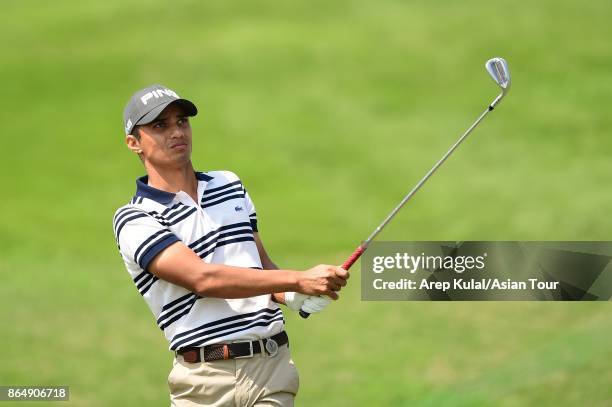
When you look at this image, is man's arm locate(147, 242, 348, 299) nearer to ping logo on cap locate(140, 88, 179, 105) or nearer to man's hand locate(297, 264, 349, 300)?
man's hand locate(297, 264, 349, 300)

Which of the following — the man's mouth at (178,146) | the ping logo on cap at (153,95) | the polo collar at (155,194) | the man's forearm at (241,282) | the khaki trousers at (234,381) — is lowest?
the khaki trousers at (234,381)

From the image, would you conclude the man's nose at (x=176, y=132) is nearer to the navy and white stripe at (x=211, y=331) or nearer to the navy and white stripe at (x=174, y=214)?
the navy and white stripe at (x=174, y=214)

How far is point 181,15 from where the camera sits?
23.8 metres

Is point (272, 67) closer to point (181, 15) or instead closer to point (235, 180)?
point (181, 15)

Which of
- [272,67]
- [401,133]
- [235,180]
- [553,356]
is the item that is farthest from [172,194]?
[272,67]

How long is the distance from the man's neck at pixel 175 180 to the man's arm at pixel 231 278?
14.7 inches

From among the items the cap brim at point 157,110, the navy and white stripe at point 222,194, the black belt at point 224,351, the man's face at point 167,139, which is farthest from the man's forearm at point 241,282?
the cap brim at point 157,110

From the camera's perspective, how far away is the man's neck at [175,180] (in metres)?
4.95

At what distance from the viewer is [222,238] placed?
191 inches

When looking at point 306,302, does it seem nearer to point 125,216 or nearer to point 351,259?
point 351,259

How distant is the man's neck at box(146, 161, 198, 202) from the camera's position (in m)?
4.95

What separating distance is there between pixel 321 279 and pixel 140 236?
71 cm

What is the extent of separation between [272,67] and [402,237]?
23.6 ft

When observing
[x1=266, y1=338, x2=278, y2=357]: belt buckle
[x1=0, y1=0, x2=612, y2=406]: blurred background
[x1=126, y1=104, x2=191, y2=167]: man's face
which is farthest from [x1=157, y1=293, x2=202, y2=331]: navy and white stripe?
[x1=0, y1=0, x2=612, y2=406]: blurred background
